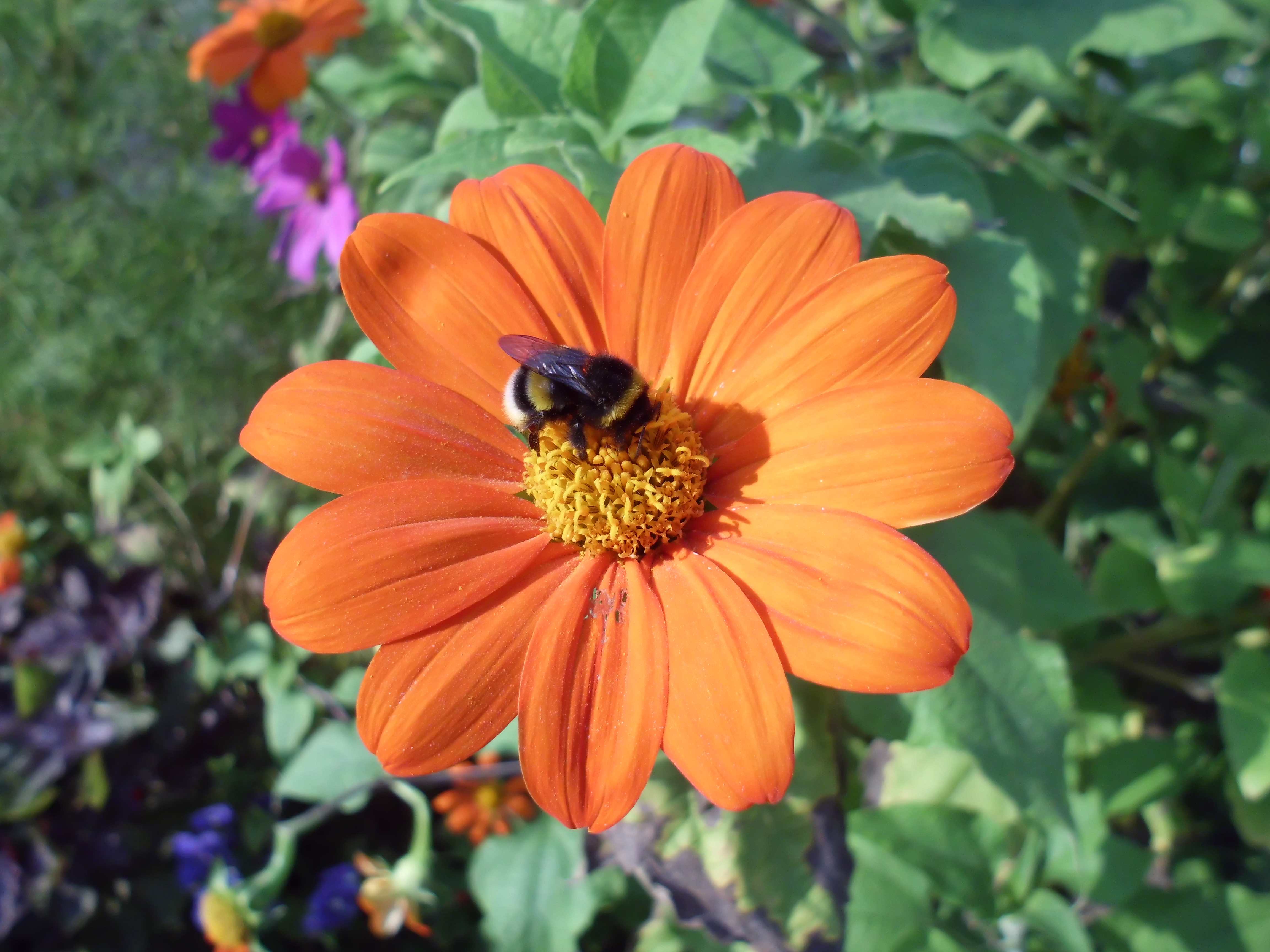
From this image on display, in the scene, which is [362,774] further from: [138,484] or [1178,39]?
[1178,39]

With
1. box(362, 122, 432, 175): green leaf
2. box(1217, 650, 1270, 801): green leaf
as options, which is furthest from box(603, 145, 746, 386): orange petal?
box(1217, 650, 1270, 801): green leaf

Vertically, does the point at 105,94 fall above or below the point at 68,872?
above

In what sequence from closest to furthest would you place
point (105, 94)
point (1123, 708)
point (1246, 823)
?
point (1246, 823)
point (1123, 708)
point (105, 94)

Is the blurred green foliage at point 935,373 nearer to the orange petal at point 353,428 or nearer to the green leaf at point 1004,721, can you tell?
the green leaf at point 1004,721

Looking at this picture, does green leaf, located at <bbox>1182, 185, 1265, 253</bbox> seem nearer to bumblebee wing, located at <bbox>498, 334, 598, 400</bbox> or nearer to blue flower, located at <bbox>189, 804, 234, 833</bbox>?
bumblebee wing, located at <bbox>498, 334, 598, 400</bbox>

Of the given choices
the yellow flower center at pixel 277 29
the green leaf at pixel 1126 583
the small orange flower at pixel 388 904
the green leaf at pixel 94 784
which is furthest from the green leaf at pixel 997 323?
the green leaf at pixel 94 784

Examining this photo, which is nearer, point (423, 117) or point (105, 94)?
point (423, 117)

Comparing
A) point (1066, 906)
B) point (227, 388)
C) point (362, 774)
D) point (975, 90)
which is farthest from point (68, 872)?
point (975, 90)

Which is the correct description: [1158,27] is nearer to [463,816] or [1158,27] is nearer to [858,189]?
[858,189]
